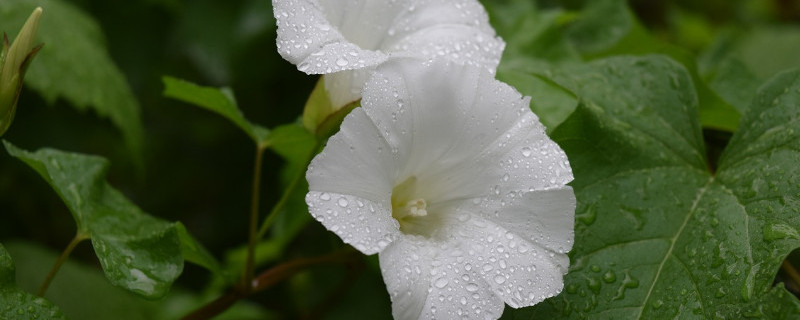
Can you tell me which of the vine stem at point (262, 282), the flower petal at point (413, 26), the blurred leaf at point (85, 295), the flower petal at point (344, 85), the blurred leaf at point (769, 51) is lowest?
the blurred leaf at point (85, 295)

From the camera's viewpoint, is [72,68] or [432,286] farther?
[72,68]

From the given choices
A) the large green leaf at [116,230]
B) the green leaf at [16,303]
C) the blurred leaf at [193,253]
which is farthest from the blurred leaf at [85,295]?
the green leaf at [16,303]

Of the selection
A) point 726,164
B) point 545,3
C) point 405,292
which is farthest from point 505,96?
point 545,3

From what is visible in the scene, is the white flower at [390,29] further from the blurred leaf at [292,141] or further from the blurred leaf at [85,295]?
the blurred leaf at [85,295]

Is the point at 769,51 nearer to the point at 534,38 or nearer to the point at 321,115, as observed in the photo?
the point at 534,38

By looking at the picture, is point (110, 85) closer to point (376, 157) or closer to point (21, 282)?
point (21, 282)

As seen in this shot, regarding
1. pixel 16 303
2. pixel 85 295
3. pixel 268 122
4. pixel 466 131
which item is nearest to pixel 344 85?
pixel 466 131

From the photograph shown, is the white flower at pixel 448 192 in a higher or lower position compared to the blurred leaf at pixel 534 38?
higher
